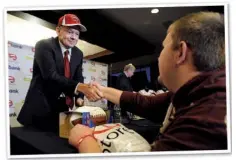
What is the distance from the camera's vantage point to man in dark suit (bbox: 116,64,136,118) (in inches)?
57.3

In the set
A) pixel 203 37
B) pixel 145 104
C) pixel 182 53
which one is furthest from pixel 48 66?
pixel 203 37

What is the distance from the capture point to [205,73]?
1.28 m

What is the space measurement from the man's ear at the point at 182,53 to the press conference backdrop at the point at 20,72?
1.42 feet

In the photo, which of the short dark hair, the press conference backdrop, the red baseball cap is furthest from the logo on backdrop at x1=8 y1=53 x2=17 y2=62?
the short dark hair

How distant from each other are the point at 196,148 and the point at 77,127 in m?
0.63

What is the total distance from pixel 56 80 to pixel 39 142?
0.35 meters

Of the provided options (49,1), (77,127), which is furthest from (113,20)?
(77,127)

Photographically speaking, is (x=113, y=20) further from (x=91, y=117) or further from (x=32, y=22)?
(x=91, y=117)

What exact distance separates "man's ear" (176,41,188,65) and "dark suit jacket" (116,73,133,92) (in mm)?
300

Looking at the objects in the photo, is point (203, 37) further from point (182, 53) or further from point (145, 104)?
point (145, 104)

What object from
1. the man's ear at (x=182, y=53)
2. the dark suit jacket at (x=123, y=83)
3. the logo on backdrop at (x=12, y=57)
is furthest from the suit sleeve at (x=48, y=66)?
the man's ear at (x=182, y=53)

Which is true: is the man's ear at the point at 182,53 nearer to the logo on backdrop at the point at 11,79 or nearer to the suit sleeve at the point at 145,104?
the suit sleeve at the point at 145,104

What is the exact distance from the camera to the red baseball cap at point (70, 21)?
142 centimetres

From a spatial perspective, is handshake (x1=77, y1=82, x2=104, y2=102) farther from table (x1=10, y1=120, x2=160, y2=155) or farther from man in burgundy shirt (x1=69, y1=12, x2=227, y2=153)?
table (x1=10, y1=120, x2=160, y2=155)
